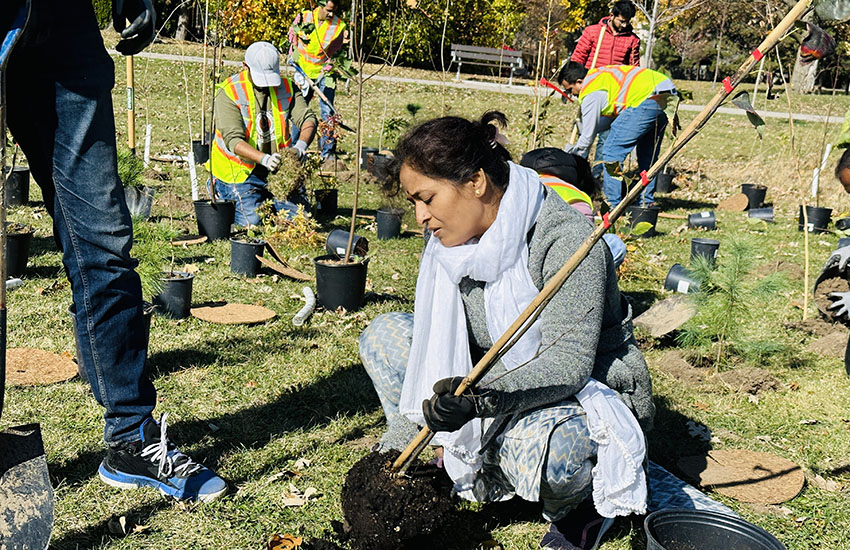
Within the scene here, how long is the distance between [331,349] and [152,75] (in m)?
12.2

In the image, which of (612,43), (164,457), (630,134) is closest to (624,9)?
(612,43)

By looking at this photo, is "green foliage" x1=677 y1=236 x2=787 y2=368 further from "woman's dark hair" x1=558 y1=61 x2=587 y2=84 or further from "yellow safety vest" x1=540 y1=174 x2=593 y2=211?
"woman's dark hair" x1=558 y1=61 x2=587 y2=84

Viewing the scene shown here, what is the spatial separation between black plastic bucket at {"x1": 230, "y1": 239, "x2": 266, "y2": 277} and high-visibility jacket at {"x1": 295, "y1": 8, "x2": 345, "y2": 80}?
409cm

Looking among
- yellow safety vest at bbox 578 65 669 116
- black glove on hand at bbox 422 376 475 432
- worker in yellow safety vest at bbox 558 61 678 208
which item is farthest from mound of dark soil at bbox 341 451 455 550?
yellow safety vest at bbox 578 65 669 116

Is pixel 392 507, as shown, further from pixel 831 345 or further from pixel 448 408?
pixel 831 345

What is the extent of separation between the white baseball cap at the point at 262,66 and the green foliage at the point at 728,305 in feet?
11.6

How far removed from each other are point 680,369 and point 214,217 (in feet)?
11.9

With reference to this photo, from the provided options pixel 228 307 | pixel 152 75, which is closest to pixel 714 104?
pixel 228 307

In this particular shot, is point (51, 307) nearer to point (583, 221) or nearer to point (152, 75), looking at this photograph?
point (583, 221)

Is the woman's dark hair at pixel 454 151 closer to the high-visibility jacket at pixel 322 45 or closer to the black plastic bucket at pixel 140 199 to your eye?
the black plastic bucket at pixel 140 199

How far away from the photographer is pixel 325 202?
7.22 metres

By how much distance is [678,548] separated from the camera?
7.30 feet

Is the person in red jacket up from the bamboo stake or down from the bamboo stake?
up

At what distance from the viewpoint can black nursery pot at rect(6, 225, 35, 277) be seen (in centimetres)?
466
